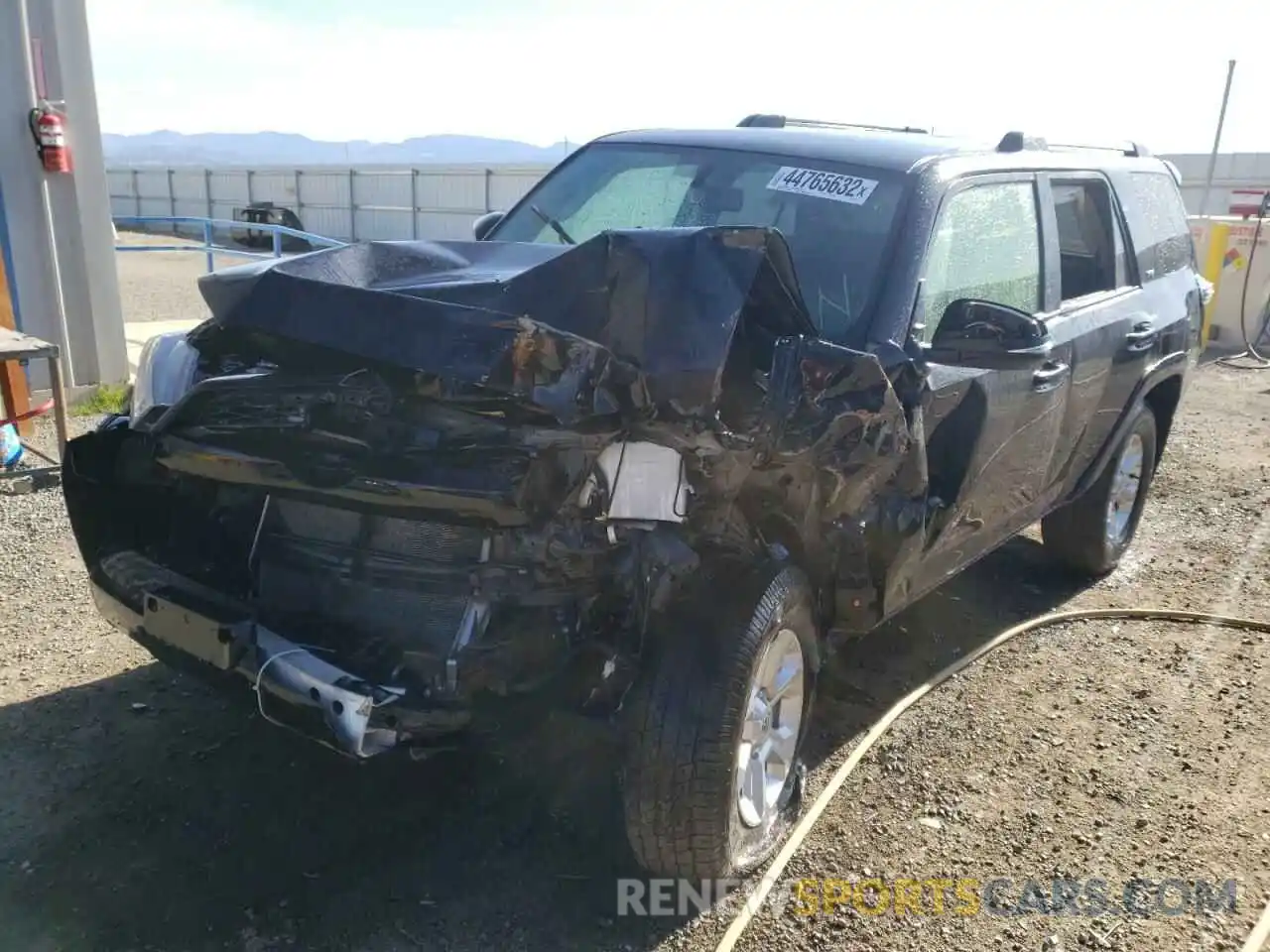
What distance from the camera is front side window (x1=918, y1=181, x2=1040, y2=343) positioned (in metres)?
3.54

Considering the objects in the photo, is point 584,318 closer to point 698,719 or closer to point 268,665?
point 698,719

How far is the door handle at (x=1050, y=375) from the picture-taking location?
387 cm

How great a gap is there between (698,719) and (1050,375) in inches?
83.2

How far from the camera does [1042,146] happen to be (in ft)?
14.9

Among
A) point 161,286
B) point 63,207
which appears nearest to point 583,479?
point 63,207

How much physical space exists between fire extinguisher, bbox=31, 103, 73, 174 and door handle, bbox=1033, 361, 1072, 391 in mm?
6493

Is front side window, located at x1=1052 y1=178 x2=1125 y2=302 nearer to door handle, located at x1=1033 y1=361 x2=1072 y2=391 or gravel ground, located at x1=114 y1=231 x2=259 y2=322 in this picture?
door handle, located at x1=1033 y1=361 x2=1072 y2=391

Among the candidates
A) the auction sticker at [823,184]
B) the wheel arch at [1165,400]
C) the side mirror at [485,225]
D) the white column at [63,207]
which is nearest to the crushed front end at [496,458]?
the auction sticker at [823,184]

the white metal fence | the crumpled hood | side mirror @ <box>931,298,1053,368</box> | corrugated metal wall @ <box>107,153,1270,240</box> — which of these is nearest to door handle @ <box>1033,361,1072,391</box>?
side mirror @ <box>931,298,1053,368</box>

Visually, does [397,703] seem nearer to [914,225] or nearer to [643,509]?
[643,509]

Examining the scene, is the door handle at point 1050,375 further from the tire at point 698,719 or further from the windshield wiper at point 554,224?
the windshield wiper at point 554,224

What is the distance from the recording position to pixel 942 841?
10.6 feet
